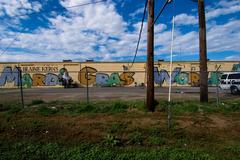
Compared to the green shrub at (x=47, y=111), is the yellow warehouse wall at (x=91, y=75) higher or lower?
higher

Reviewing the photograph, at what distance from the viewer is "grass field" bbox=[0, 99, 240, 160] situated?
252 inches

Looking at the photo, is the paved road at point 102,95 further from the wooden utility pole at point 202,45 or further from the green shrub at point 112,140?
the green shrub at point 112,140

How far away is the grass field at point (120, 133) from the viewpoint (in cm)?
641

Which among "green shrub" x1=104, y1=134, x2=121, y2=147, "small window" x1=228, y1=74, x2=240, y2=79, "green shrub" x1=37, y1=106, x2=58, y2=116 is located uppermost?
"small window" x1=228, y1=74, x2=240, y2=79

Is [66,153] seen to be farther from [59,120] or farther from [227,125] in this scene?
[227,125]

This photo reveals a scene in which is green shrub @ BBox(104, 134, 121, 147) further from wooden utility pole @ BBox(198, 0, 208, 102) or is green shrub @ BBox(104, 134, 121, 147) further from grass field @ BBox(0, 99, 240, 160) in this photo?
wooden utility pole @ BBox(198, 0, 208, 102)

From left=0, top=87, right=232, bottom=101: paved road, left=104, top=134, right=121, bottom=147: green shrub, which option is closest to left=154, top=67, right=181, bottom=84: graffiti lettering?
left=0, top=87, right=232, bottom=101: paved road

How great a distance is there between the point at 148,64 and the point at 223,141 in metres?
4.34

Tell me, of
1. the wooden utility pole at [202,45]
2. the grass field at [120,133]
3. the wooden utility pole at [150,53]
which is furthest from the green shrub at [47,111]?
the wooden utility pole at [202,45]

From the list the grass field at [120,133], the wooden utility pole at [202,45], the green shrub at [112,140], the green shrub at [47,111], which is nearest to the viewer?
the grass field at [120,133]

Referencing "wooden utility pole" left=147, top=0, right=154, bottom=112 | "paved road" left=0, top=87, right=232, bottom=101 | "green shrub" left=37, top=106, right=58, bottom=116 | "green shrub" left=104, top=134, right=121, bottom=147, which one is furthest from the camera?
"paved road" left=0, top=87, right=232, bottom=101

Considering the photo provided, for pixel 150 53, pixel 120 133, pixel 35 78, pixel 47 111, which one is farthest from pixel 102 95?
pixel 35 78

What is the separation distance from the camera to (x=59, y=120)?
9555 mm

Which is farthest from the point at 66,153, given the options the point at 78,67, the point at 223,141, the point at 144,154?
the point at 78,67
